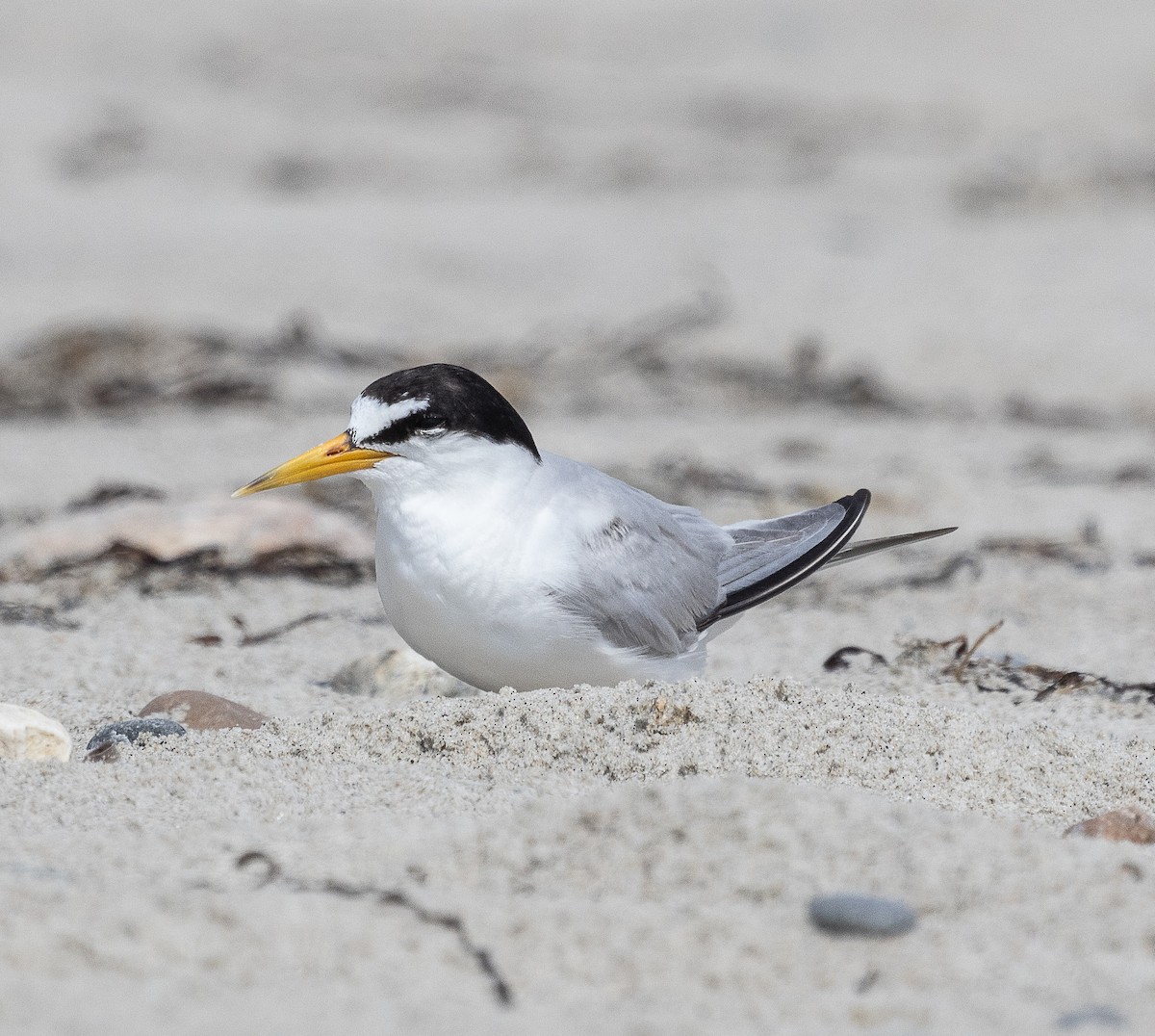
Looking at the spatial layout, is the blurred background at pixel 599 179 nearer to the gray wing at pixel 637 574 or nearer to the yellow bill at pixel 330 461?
the gray wing at pixel 637 574

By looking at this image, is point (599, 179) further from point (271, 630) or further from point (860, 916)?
point (860, 916)

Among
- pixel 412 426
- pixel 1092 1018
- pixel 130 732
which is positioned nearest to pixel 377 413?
pixel 412 426

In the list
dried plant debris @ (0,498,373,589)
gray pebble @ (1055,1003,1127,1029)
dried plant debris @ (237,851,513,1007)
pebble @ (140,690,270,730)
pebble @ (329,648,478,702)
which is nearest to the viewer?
gray pebble @ (1055,1003,1127,1029)

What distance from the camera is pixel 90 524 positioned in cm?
452

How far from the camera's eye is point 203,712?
3.11 meters

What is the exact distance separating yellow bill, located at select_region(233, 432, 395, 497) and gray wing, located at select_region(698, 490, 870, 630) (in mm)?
788

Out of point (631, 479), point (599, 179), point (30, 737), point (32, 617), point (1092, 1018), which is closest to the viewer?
point (1092, 1018)

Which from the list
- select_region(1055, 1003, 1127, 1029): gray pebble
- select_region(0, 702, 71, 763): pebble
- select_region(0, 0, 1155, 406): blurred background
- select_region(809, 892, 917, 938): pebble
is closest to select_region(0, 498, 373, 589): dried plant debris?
select_region(0, 702, 71, 763): pebble

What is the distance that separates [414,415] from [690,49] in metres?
14.3

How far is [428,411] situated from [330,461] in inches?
8.8

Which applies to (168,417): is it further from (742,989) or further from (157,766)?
(742,989)

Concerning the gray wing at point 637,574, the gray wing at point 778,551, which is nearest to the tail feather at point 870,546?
the gray wing at point 778,551

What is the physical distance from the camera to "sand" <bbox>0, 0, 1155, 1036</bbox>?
2031 millimetres

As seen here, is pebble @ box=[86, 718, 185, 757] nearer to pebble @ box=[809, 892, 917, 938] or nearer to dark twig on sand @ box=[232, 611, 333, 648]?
dark twig on sand @ box=[232, 611, 333, 648]
